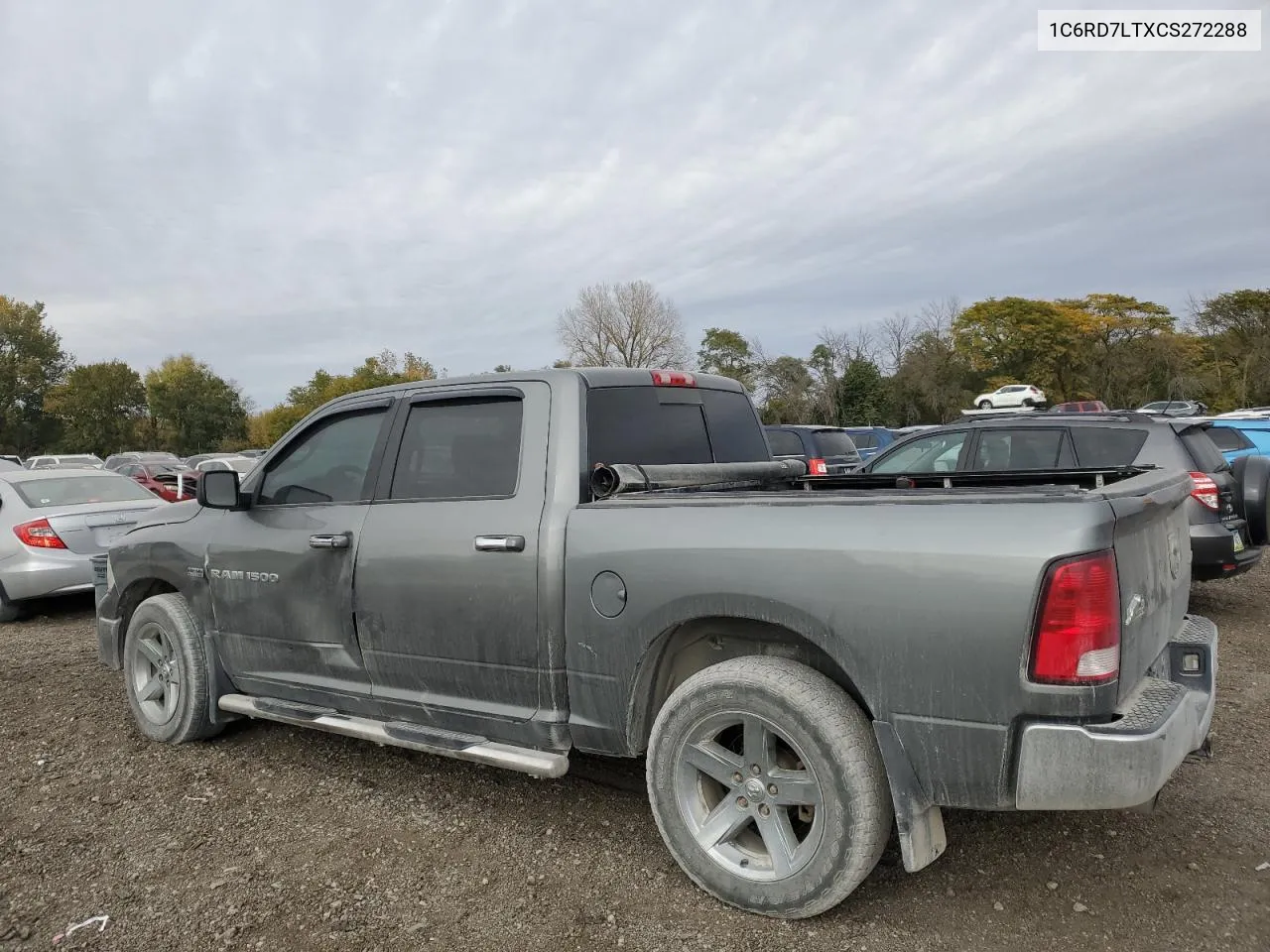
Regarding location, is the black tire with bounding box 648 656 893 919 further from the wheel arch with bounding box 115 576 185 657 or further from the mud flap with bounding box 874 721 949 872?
the wheel arch with bounding box 115 576 185 657

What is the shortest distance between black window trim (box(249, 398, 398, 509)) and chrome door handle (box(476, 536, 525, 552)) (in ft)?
2.55

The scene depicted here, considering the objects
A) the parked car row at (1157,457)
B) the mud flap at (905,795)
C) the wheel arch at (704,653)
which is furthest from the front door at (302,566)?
the parked car row at (1157,457)

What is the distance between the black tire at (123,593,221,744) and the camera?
14.7ft

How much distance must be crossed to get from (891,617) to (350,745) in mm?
3238

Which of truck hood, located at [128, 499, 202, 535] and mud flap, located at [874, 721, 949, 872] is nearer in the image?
mud flap, located at [874, 721, 949, 872]

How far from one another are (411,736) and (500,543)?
0.96 meters

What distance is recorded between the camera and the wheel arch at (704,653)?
2.85 m

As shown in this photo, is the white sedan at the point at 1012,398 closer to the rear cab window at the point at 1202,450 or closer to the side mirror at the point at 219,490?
the rear cab window at the point at 1202,450

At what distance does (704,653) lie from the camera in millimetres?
3150

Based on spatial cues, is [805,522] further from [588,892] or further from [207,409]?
[207,409]

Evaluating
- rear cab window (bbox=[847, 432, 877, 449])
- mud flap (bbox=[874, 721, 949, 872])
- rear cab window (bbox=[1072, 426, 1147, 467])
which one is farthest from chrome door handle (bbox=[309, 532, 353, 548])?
rear cab window (bbox=[847, 432, 877, 449])

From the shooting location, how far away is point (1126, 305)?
2196 inches

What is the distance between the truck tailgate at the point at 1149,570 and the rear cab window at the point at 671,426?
1756 millimetres

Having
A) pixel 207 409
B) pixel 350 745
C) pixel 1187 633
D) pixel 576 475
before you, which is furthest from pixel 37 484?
pixel 207 409
